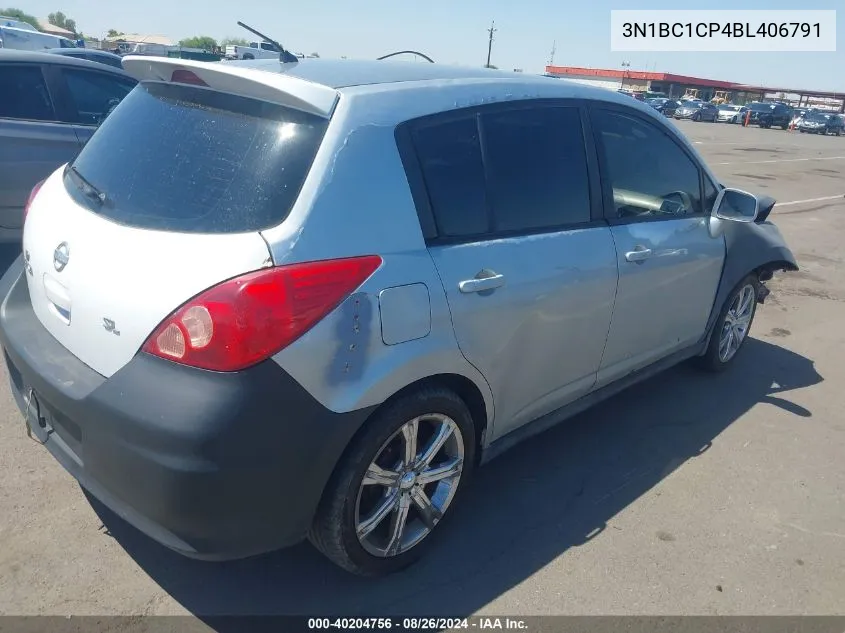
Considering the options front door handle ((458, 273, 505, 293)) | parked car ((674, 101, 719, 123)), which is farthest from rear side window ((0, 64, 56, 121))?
parked car ((674, 101, 719, 123))

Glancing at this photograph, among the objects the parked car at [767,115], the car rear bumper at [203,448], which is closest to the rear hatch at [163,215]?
the car rear bumper at [203,448]

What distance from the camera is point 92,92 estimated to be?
5988 millimetres

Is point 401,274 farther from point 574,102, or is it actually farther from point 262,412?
point 574,102

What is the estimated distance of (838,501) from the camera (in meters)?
3.42

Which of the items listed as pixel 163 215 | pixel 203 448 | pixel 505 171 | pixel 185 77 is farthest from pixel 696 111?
pixel 203 448

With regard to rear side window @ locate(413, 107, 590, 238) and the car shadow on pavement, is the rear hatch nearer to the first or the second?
rear side window @ locate(413, 107, 590, 238)

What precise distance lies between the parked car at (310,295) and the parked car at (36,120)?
9.40ft

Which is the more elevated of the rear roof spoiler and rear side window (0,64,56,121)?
the rear roof spoiler

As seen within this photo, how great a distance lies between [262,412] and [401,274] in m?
0.65

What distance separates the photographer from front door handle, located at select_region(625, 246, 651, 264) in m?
3.29

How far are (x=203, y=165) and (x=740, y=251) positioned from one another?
11.3ft

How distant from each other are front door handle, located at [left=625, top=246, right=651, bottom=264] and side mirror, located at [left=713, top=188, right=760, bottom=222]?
91cm

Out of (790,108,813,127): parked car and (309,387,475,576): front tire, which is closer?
(309,387,475,576): front tire

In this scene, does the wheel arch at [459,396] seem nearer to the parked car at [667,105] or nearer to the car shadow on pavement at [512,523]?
the car shadow on pavement at [512,523]
